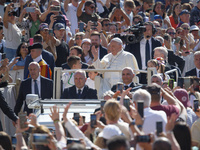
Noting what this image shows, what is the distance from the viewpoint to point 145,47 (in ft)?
43.5

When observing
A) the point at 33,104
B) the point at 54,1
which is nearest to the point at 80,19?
the point at 54,1

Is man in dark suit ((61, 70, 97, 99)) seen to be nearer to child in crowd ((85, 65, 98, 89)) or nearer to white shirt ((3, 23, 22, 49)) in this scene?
child in crowd ((85, 65, 98, 89))

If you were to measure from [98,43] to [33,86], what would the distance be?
245 centimetres

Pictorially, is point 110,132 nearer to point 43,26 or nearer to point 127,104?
point 127,104

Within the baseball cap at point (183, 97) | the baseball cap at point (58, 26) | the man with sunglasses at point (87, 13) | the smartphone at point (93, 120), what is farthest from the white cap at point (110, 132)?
the man with sunglasses at point (87, 13)

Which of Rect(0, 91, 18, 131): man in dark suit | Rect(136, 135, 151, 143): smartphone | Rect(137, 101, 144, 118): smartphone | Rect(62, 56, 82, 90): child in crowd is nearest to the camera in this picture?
Rect(136, 135, 151, 143): smartphone

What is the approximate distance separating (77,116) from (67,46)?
19.1 feet

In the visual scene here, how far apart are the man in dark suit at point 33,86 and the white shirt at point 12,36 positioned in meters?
2.92

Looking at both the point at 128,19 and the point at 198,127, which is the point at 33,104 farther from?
the point at 128,19

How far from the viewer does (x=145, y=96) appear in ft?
23.8

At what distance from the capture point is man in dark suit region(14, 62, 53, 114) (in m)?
11.2

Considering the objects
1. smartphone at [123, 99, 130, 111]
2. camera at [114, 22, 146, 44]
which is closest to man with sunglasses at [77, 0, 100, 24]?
camera at [114, 22, 146, 44]

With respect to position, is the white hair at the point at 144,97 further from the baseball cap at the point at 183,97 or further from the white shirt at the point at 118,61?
the white shirt at the point at 118,61

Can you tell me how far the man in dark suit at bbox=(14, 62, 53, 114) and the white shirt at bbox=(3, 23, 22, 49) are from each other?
2915 mm
